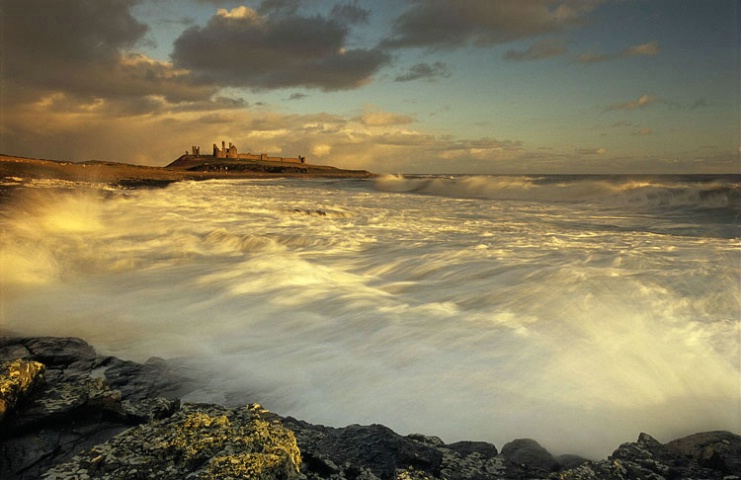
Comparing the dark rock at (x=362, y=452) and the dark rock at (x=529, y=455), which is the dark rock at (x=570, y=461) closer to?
the dark rock at (x=529, y=455)

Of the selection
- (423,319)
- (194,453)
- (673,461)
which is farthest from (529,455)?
(423,319)

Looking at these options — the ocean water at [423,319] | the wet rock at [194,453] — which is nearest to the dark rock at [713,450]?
the ocean water at [423,319]

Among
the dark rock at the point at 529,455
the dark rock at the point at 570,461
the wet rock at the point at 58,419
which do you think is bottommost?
the dark rock at the point at 570,461

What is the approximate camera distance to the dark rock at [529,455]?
2.61 m

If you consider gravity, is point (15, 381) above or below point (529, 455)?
above

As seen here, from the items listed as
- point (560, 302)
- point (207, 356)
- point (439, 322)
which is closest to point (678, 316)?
point (560, 302)

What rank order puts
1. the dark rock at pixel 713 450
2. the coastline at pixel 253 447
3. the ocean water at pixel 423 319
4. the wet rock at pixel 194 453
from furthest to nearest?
the ocean water at pixel 423 319 → the dark rock at pixel 713 450 → the coastline at pixel 253 447 → the wet rock at pixel 194 453

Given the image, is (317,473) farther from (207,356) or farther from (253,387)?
(207,356)

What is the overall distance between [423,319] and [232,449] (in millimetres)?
3757

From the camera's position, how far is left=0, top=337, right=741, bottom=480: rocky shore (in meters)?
1.98

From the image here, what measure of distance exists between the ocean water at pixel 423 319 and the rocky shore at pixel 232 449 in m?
0.59

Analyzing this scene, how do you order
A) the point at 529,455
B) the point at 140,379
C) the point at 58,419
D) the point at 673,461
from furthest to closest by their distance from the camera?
the point at 140,379 < the point at 529,455 < the point at 673,461 < the point at 58,419

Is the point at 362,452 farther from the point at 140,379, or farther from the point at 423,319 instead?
the point at 423,319

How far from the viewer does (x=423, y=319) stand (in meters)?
5.56
